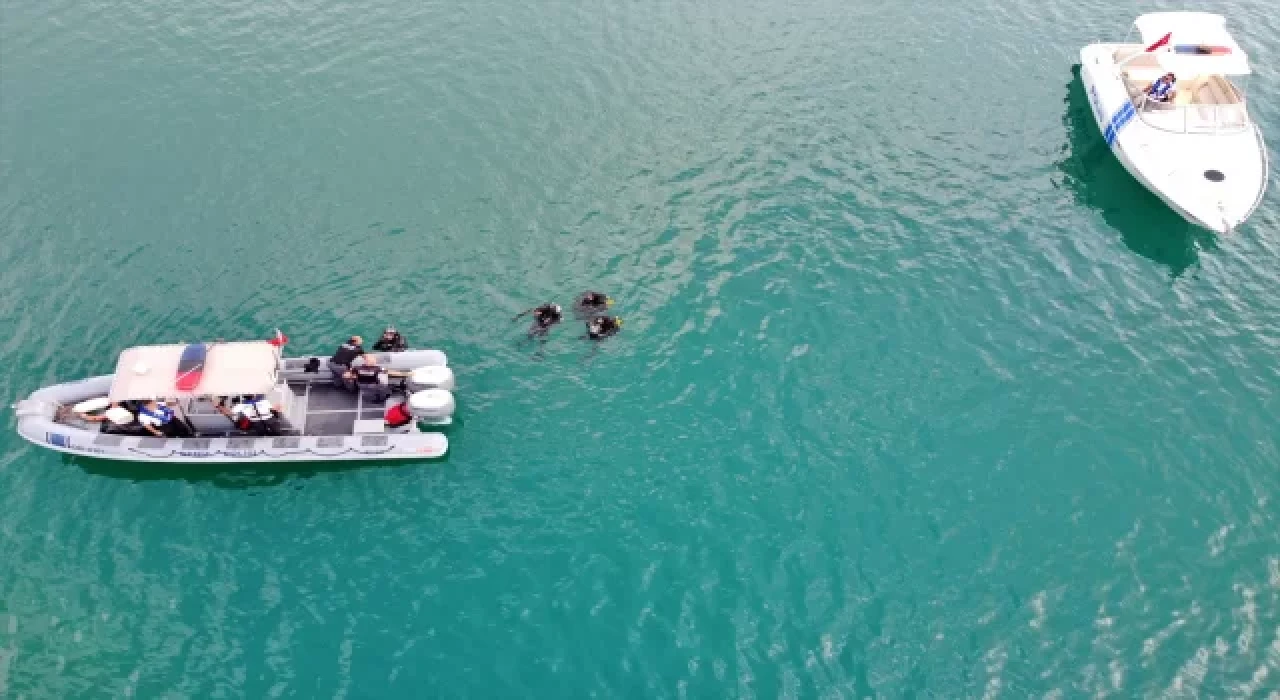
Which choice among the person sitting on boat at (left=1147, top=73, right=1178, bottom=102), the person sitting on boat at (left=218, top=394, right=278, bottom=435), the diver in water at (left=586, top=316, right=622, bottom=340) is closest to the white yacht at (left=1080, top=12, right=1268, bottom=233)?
the person sitting on boat at (left=1147, top=73, right=1178, bottom=102)

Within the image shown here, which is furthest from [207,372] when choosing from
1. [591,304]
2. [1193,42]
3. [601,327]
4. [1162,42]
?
[1193,42]

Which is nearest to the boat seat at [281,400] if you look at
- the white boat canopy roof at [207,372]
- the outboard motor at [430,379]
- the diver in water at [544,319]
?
the white boat canopy roof at [207,372]

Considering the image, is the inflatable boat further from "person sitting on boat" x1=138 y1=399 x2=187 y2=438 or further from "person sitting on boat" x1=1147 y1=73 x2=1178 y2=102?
"person sitting on boat" x1=1147 y1=73 x2=1178 y2=102

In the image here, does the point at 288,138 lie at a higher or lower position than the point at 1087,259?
higher

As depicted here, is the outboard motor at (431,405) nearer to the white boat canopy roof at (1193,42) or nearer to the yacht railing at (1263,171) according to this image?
the yacht railing at (1263,171)

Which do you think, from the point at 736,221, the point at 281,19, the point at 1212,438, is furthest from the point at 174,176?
the point at 1212,438

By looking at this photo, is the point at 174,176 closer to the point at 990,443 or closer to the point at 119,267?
the point at 119,267

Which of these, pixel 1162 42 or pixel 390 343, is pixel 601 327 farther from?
pixel 1162 42
